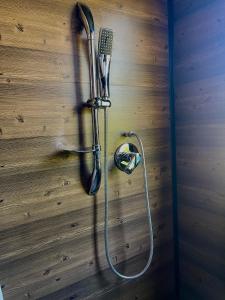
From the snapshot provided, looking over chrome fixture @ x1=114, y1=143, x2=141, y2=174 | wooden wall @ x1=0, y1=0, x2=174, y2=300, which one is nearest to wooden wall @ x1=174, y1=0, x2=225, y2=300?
wooden wall @ x1=0, y1=0, x2=174, y2=300

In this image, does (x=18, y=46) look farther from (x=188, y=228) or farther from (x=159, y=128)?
(x=188, y=228)

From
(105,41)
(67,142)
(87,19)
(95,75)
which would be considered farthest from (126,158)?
(87,19)

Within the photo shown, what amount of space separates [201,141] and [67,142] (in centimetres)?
73

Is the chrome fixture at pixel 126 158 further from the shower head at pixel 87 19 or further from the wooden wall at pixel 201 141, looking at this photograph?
the shower head at pixel 87 19

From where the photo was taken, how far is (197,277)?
150cm

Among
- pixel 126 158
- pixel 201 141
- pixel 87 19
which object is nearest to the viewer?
pixel 87 19

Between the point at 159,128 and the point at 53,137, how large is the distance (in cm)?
65

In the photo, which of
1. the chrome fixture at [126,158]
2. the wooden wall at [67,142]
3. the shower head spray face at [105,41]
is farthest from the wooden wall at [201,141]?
the shower head spray face at [105,41]

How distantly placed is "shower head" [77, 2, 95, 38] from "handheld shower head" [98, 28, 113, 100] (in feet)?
0.15

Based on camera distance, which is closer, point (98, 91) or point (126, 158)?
point (98, 91)

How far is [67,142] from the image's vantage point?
114 centimetres

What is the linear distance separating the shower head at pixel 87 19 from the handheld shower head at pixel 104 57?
47 millimetres

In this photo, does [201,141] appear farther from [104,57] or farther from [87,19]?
[87,19]

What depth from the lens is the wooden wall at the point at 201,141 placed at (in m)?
1.28
